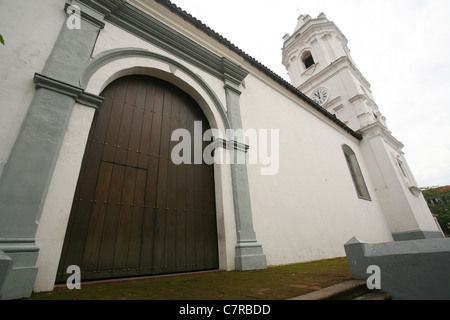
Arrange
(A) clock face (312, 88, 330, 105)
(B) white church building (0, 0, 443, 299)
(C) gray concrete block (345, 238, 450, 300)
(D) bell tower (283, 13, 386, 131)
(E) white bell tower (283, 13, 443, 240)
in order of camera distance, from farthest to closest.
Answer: (A) clock face (312, 88, 330, 105)
(D) bell tower (283, 13, 386, 131)
(E) white bell tower (283, 13, 443, 240)
(B) white church building (0, 0, 443, 299)
(C) gray concrete block (345, 238, 450, 300)

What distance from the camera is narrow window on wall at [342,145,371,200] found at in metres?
9.55

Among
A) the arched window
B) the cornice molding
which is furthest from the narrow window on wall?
the cornice molding

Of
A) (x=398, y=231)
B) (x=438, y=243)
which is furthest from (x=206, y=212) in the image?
(x=398, y=231)

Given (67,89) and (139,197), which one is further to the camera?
(139,197)

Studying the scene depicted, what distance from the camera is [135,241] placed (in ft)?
9.69

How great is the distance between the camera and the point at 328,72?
13.9 meters

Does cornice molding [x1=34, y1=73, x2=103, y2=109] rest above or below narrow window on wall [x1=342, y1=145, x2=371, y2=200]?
below

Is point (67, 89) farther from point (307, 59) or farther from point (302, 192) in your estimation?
point (307, 59)

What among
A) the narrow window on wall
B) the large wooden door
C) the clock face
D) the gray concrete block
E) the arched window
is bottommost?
the gray concrete block

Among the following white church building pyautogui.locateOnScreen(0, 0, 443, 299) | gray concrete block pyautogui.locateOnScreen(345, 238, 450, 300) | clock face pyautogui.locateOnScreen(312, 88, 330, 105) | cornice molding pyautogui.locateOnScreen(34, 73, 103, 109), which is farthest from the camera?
clock face pyautogui.locateOnScreen(312, 88, 330, 105)

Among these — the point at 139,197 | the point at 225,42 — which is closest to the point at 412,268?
the point at 139,197

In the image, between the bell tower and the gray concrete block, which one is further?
the bell tower

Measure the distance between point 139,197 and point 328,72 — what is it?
14898mm

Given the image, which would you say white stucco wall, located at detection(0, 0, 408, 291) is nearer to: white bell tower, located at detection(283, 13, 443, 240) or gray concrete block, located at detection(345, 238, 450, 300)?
white bell tower, located at detection(283, 13, 443, 240)
